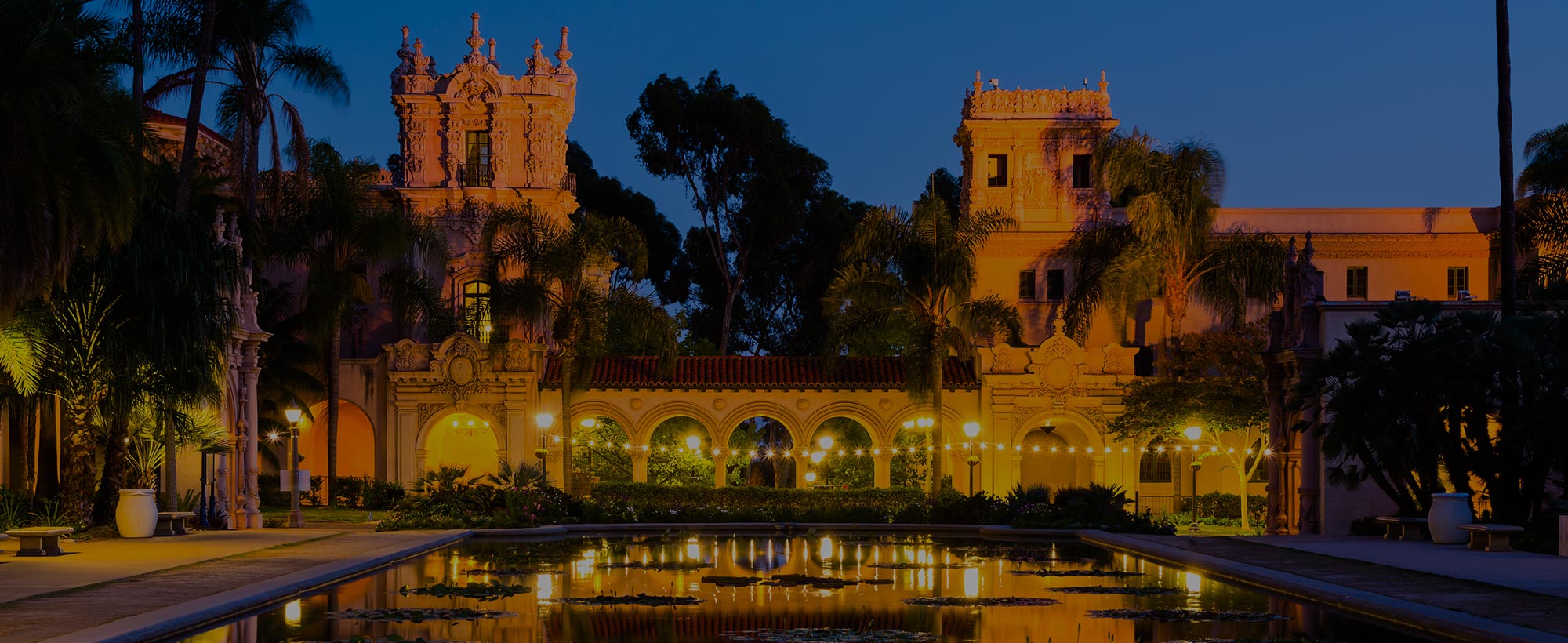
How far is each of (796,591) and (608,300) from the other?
89.6 ft

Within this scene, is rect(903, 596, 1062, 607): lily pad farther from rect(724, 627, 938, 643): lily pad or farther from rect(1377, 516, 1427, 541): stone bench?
rect(1377, 516, 1427, 541): stone bench

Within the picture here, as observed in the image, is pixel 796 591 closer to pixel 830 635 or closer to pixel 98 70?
pixel 830 635

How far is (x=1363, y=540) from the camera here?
28.1m

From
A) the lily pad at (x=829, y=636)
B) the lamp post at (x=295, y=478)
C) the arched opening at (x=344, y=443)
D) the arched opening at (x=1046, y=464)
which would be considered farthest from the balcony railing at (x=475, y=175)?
A: the lily pad at (x=829, y=636)

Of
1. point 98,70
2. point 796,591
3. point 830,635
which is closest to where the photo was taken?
point 830,635

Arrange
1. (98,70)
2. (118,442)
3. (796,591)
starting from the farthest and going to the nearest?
(118,442), (98,70), (796,591)

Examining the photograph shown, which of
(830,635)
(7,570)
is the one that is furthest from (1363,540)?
(7,570)

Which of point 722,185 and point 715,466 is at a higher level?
point 722,185

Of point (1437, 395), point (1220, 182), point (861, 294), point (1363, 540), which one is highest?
point (1220, 182)

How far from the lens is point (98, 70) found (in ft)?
76.9

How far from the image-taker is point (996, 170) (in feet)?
177

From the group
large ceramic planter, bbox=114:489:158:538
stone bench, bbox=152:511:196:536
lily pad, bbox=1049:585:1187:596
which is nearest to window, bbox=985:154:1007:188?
stone bench, bbox=152:511:196:536

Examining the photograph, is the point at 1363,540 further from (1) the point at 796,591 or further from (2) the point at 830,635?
(2) the point at 830,635

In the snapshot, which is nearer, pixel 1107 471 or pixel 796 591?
pixel 796 591
